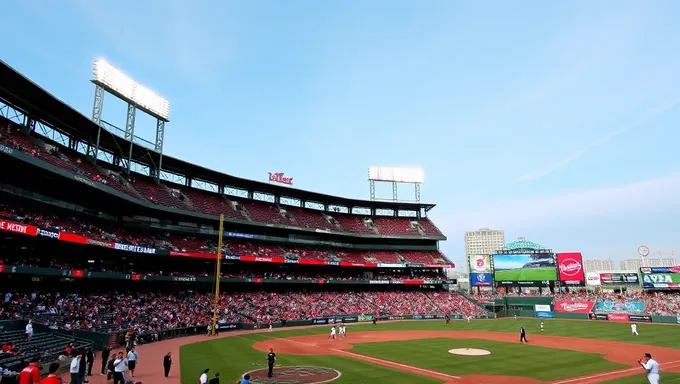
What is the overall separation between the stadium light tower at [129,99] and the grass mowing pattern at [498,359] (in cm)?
3713

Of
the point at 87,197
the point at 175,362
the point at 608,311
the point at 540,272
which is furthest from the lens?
the point at 540,272

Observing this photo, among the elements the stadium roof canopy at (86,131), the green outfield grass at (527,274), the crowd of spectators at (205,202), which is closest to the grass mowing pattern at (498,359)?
the crowd of spectators at (205,202)

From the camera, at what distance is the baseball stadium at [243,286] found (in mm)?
25875

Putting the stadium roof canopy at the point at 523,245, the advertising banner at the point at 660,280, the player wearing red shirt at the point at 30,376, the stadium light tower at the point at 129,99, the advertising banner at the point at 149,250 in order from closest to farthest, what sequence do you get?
the player wearing red shirt at the point at 30,376
the advertising banner at the point at 149,250
the stadium light tower at the point at 129,99
the advertising banner at the point at 660,280
the stadium roof canopy at the point at 523,245

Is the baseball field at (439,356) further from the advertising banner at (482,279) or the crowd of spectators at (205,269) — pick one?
the advertising banner at (482,279)

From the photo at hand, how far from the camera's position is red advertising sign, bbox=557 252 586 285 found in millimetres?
69938

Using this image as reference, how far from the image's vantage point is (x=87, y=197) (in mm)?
44406

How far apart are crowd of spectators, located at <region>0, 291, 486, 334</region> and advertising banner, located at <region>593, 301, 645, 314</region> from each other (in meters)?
18.0

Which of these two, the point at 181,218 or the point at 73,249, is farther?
the point at 181,218

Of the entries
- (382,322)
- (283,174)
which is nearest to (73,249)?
(283,174)

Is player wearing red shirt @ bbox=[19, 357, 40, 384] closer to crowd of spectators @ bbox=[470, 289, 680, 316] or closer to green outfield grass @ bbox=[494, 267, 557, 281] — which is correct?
crowd of spectators @ bbox=[470, 289, 680, 316]

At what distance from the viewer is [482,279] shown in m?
78.7

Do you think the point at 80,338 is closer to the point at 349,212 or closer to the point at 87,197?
the point at 87,197

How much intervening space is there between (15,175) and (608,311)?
7769cm
